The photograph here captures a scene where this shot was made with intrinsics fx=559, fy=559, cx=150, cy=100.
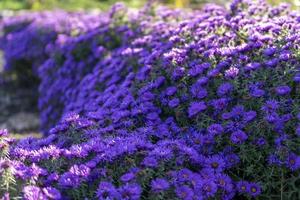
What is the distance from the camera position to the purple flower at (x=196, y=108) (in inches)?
135

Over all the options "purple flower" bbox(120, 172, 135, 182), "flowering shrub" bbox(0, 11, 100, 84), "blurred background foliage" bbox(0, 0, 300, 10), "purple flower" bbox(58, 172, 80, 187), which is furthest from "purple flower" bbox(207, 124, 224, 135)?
"blurred background foliage" bbox(0, 0, 300, 10)

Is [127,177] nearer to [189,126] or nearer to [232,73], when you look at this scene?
[189,126]

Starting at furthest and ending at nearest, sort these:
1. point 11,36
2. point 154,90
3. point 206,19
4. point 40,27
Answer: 1. point 11,36
2. point 40,27
3. point 206,19
4. point 154,90

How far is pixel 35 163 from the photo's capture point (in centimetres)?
304

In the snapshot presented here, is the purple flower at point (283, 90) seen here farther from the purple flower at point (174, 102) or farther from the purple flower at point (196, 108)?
the purple flower at point (174, 102)

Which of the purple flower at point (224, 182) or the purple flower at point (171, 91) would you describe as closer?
the purple flower at point (224, 182)

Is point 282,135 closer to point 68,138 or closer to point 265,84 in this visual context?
point 265,84

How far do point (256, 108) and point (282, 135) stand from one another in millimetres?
334

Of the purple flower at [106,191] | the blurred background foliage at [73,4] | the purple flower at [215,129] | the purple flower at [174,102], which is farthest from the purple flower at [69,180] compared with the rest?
the blurred background foliage at [73,4]

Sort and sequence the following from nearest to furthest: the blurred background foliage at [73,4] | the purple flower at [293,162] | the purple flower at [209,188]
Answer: the purple flower at [209,188]
the purple flower at [293,162]
the blurred background foliage at [73,4]

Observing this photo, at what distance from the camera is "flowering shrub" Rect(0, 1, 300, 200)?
282cm

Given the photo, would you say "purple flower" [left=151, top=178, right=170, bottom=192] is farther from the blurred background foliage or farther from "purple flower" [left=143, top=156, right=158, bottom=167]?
the blurred background foliage

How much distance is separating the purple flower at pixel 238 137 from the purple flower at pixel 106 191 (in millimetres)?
781

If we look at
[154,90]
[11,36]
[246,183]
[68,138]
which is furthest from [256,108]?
[11,36]
